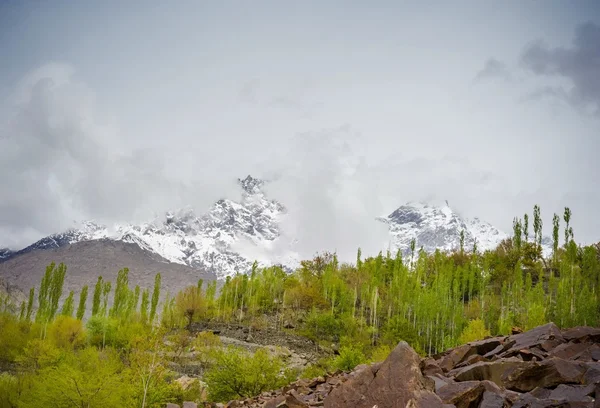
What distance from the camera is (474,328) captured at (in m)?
40.1

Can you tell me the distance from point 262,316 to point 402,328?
2315 cm

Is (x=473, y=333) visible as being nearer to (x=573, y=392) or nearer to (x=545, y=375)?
(x=545, y=375)

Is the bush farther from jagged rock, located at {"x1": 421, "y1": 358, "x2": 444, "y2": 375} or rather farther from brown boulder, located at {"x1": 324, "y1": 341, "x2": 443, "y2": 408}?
brown boulder, located at {"x1": 324, "y1": 341, "x2": 443, "y2": 408}

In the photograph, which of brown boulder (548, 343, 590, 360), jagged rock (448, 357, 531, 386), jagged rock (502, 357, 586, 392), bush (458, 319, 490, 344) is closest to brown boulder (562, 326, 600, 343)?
brown boulder (548, 343, 590, 360)

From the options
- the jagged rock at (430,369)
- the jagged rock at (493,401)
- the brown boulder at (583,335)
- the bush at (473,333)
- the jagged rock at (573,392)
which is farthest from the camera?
the bush at (473,333)

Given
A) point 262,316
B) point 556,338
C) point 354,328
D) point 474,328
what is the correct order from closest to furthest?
point 556,338
point 474,328
point 354,328
point 262,316

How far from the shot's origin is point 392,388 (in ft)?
25.6

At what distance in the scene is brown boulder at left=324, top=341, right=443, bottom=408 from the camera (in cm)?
741

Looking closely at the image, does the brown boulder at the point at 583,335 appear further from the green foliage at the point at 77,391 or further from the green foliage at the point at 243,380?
the green foliage at the point at 77,391

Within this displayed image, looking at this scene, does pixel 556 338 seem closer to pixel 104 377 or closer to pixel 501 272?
pixel 104 377

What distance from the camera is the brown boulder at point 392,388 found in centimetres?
741

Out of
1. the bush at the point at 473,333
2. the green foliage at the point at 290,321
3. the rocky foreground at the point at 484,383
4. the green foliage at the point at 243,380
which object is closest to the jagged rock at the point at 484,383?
the rocky foreground at the point at 484,383

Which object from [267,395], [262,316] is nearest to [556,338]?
[267,395]

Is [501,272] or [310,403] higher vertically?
[501,272]
